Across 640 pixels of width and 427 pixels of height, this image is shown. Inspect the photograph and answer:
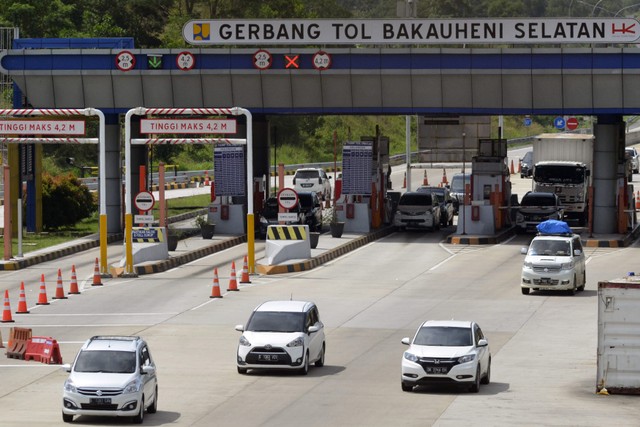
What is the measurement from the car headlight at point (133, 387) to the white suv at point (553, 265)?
20.0m

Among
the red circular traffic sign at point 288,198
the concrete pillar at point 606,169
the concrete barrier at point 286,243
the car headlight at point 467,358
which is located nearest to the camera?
the car headlight at point 467,358

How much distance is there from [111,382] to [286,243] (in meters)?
24.9

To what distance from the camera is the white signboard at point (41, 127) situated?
4522 centimetres

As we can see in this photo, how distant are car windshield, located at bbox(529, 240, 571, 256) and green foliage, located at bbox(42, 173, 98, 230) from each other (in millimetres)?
25240

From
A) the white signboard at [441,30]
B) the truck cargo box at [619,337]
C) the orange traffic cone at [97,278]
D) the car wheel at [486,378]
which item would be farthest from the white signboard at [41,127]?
the truck cargo box at [619,337]

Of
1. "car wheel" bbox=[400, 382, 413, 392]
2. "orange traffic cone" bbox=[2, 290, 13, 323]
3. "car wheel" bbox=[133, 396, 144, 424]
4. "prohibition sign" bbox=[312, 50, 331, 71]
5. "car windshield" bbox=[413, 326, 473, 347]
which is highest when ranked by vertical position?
"prohibition sign" bbox=[312, 50, 331, 71]

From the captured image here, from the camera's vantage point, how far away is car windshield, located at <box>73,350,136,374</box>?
77.3ft

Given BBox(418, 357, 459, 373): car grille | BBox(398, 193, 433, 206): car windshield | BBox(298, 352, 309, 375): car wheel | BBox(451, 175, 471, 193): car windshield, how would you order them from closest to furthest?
BBox(418, 357, 459, 373): car grille → BBox(298, 352, 309, 375): car wheel → BBox(398, 193, 433, 206): car windshield → BBox(451, 175, 471, 193): car windshield

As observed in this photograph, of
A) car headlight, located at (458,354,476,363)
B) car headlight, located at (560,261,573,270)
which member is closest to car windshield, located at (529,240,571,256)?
car headlight, located at (560,261,573,270)

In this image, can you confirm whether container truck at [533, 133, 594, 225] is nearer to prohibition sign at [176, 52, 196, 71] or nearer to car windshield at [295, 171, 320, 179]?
car windshield at [295, 171, 320, 179]

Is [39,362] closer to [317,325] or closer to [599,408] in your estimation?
[317,325]

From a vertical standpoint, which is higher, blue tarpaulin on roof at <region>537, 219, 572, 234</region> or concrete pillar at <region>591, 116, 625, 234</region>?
concrete pillar at <region>591, 116, 625, 234</region>

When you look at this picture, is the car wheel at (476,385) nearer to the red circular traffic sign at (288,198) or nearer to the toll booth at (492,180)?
the red circular traffic sign at (288,198)

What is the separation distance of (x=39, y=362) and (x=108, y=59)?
28.4 m
